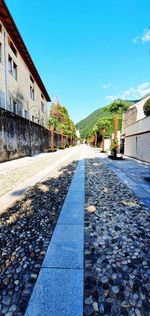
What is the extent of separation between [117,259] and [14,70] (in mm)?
16015

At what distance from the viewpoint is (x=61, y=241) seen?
6.48ft

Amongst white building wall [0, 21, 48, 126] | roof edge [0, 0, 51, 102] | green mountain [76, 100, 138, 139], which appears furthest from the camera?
green mountain [76, 100, 138, 139]

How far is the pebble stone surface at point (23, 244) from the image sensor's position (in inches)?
50.1

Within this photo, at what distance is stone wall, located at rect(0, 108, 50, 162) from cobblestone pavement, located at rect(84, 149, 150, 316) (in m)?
7.28

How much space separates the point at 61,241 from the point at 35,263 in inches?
17.4

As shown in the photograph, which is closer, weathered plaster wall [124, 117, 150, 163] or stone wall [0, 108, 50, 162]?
stone wall [0, 108, 50, 162]

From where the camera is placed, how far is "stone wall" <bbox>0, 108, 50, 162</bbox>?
8.51 m

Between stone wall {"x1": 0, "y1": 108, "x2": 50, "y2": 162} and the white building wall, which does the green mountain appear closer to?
the white building wall

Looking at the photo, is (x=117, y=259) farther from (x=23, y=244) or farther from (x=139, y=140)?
(x=139, y=140)

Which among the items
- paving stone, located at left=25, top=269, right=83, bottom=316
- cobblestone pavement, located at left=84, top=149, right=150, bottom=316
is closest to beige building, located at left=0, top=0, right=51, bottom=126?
cobblestone pavement, located at left=84, top=149, right=150, bottom=316

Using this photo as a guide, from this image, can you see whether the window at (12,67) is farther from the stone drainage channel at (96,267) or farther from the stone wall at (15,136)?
the stone drainage channel at (96,267)

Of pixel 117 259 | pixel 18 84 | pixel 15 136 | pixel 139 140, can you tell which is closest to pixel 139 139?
pixel 139 140

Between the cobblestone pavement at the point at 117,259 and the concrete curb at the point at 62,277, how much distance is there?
0.08m

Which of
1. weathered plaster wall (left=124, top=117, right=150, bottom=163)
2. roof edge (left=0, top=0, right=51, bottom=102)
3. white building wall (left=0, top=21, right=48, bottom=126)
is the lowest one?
weathered plaster wall (left=124, top=117, right=150, bottom=163)
